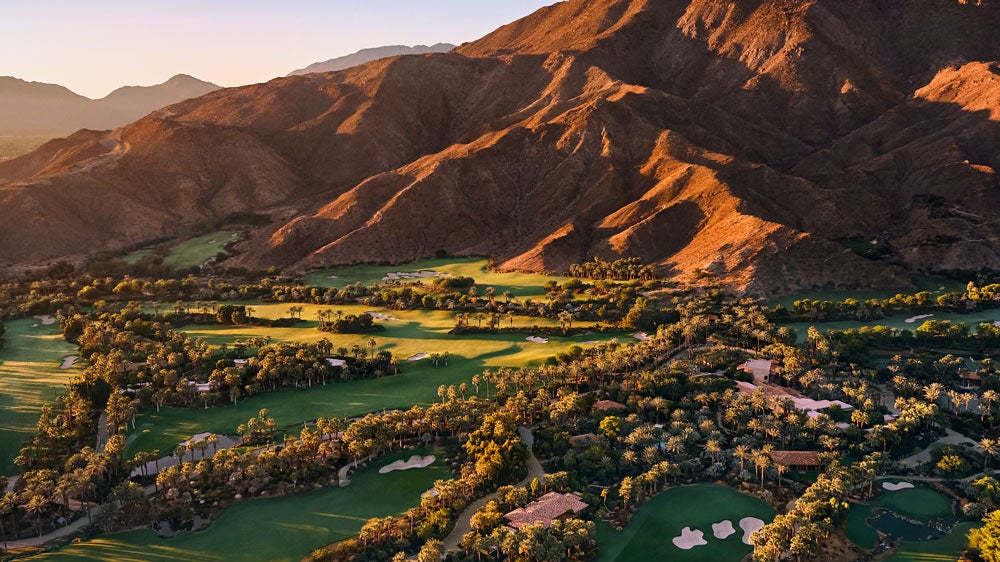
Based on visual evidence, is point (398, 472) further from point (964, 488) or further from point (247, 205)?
point (247, 205)

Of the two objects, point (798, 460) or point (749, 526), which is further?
point (798, 460)

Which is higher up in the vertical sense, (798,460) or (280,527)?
(280,527)

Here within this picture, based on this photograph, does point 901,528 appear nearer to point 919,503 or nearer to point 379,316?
point 919,503

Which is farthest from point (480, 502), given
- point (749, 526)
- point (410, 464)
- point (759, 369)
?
point (759, 369)

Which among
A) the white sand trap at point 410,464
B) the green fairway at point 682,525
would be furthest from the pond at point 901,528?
the white sand trap at point 410,464

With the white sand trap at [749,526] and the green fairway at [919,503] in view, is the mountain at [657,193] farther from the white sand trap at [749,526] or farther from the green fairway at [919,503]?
the white sand trap at [749,526]

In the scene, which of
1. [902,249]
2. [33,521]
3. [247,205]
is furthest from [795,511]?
[247,205]
